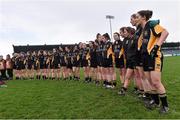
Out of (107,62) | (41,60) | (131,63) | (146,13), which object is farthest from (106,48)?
(41,60)

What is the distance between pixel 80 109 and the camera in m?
8.96

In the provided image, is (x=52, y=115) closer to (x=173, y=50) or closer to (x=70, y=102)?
(x=70, y=102)

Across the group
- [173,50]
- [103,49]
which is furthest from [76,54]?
[173,50]

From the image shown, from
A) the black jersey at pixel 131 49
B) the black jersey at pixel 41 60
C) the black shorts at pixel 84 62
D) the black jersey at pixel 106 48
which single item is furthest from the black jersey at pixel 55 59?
the black jersey at pixel 131 49

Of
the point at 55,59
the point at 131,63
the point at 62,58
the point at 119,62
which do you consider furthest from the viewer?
the point at 55,59

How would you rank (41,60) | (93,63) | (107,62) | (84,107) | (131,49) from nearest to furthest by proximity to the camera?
(84,107) → (131,49) → (107,62) → (93,63) → (41,60)

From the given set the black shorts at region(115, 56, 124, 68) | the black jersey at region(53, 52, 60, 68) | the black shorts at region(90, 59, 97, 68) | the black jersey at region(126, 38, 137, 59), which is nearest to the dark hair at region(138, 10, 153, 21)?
the black jersey at region(126, 38, 137, 59)

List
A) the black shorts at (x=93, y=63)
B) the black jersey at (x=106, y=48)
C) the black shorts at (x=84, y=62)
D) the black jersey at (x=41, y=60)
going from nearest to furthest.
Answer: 1. the black jersey at (x=106, y=48)
2. the black shorts at (x=93, y=63)
3. the black shorts at (x=84, y=62)
4. the black jersey at (x=41, y=60)

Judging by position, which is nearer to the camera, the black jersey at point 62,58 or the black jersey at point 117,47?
the black jersey at point 117,47

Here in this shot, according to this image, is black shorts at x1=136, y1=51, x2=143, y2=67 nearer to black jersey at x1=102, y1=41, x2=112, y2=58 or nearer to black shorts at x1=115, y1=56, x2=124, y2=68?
black shorts at x1=115, y1=56, x2=124, y2=68

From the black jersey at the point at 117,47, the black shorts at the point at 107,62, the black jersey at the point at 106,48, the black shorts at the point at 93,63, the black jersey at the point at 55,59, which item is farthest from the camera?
the black jersey at the point at 55,59

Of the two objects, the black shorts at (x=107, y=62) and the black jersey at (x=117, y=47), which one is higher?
the black jersey at (x=117, y=47)

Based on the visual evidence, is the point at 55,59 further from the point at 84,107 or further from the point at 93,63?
the point at 84,107

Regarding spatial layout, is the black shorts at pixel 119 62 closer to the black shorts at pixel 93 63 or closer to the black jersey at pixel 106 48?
the black jersey at pixel 106 48
